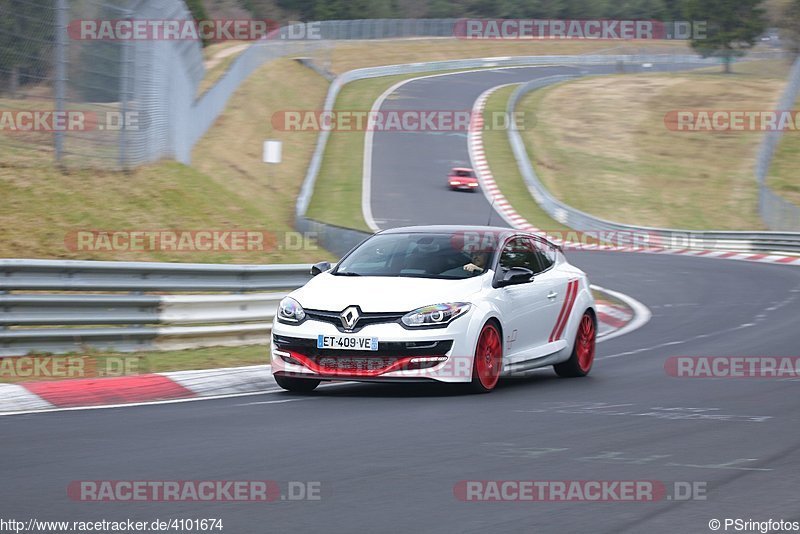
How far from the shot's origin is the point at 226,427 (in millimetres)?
8477

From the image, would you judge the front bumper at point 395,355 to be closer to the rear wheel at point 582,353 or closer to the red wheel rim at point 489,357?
the red wheel rim at point 489,357

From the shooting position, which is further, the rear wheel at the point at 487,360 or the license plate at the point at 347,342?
the rear wheel at the point at 487,360

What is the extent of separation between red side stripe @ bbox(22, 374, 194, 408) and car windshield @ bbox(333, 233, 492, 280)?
186 cm

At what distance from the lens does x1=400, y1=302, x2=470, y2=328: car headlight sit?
1009cm

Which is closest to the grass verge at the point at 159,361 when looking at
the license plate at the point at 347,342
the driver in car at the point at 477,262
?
the license plate at the point at 347,342

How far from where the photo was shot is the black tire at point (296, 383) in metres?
10.6

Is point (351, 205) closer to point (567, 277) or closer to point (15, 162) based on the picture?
point (15, 162)

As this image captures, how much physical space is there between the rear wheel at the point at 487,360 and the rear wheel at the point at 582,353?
1674mm

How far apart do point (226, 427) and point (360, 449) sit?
1.27 meters

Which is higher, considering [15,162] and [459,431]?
[15,162]

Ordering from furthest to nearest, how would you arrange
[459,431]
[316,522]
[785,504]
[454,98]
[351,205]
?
[454,98]
[351,205]
[459,431]
[785,504]
[316,522]

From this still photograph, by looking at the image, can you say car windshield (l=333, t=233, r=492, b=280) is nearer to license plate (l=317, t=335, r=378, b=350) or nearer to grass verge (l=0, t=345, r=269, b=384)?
license plate (l=317, t=335, r=378, b=350)

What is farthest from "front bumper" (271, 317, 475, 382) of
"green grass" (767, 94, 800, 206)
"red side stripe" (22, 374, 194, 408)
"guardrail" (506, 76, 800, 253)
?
"green grass" (767, 94, 800, 206)

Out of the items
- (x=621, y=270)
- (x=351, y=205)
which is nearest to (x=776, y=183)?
(x=351, y=205)
